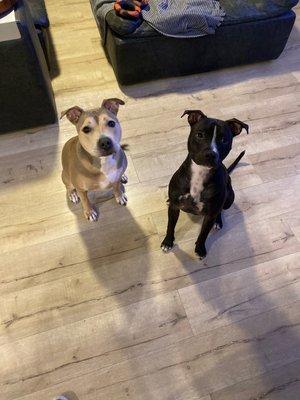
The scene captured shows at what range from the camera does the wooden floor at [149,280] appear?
1.56m

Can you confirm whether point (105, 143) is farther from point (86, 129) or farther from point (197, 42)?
point (197, 42)

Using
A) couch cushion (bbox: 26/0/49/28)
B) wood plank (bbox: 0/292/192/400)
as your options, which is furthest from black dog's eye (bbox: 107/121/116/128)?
couch cushion (bbox: 26/0/49/28)

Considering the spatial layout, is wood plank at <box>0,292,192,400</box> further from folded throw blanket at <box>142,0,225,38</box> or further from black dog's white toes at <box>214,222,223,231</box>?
folded throw blanket at <box>142,0,225,38</box>

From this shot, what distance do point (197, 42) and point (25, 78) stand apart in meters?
1.42

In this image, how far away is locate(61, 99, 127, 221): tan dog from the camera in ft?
4.84

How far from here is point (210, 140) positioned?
4.33ft

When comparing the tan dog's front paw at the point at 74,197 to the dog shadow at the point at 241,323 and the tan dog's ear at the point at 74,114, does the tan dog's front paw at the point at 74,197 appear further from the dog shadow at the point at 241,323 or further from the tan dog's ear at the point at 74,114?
the dog shadow at the point at 241,323

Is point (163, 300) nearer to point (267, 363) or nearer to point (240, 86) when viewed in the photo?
point (267, 363)

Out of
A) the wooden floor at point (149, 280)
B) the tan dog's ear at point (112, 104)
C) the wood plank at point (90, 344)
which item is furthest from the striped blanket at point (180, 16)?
the wood plank at point (90, 344)

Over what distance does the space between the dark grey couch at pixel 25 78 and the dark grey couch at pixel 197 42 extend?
60 centimetres

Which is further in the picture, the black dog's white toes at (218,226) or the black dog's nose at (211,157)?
the black dog's white toes at (218,226)

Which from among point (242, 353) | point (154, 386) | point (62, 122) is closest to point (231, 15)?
point (62, 122)

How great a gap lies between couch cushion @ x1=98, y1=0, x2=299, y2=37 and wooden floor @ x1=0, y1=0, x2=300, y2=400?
0.59 metres

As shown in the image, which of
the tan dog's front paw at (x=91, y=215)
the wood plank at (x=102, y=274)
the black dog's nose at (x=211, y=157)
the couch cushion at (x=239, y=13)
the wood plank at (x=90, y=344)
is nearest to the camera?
the black dog's nose at (x=211, y=157)
